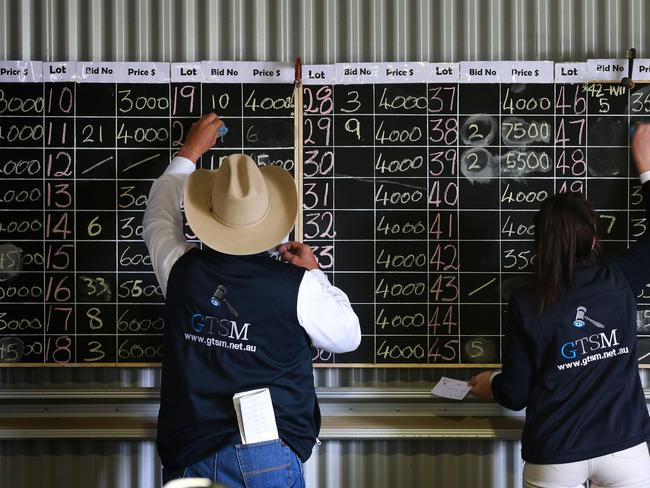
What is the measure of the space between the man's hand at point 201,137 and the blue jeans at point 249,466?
105cm

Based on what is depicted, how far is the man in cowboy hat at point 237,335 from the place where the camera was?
1877 mm

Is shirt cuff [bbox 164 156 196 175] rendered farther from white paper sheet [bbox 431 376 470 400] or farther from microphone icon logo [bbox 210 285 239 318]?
white paper sheet [bbox 431 376 470 400]

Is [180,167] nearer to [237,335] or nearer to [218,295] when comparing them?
[218,295]

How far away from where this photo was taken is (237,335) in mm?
1882

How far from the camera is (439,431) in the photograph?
2490 millimetres

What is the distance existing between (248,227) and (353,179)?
2.47ft

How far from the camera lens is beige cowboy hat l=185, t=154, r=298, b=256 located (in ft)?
6.20

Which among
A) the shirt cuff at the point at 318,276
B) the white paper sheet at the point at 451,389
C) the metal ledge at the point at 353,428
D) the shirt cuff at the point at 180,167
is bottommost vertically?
the metal ledge at the point at 353,428

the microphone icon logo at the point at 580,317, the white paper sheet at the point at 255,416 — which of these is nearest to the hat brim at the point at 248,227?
the white paper sheet at the point at 255,416

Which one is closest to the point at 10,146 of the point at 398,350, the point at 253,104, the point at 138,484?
the point at 253,104

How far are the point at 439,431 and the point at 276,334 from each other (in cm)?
94

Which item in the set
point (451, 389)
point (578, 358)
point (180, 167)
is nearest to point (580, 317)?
point (578, 358)

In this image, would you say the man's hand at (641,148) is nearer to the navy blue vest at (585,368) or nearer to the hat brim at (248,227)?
the navy blue vest at (585,368)

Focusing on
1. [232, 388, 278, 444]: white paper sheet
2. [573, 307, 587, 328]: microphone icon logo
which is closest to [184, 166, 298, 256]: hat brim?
[232, 388, 278, 444]: white paper sheet
